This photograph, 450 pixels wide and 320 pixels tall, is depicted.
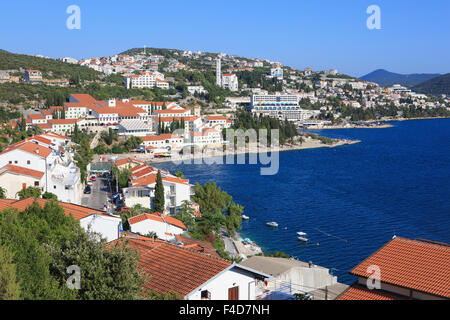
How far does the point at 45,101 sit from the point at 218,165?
12033 millimetres

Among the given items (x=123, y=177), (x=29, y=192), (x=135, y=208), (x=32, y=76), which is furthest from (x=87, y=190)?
(x=32, y=76)

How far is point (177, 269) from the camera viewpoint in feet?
10.5

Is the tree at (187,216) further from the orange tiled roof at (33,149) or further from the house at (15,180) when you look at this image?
the orange tiled roof at (33,149)

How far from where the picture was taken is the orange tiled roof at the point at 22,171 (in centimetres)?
814

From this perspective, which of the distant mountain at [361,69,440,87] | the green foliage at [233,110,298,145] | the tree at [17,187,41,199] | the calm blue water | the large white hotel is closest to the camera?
the tree at [17,187,41,199]

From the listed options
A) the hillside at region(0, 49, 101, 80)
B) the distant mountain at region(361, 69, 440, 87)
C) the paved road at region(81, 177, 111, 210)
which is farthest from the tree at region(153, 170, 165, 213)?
the distant mountain at region(361, 69, 440, 87)

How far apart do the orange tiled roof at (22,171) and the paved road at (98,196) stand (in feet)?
4.49

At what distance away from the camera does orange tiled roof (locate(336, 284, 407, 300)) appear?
2.92 meters

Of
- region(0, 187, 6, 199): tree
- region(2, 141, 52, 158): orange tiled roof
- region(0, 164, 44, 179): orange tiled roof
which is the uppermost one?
region(2, 141, 52, 158): orange tiled roof

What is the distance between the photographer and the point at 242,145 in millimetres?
23984

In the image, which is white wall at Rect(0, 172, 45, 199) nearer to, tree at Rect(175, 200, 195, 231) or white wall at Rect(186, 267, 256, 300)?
tree at Rect(175, 200, 195, 231)

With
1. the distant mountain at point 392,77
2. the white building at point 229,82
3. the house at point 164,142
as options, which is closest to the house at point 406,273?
the house at point 164,142
